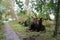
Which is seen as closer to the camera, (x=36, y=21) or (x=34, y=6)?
(x=34, y=6)

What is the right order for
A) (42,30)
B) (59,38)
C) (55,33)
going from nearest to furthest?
(59,38) < (55,33) < (42,30)

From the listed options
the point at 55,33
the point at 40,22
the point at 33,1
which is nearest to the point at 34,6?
the point at 33,1

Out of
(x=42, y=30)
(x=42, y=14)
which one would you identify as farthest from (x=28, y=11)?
(x=42, y=14)

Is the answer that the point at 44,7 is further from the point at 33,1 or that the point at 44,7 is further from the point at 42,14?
the point at 33,1

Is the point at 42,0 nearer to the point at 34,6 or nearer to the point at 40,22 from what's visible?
the point at 34,6

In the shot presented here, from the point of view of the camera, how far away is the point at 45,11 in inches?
379

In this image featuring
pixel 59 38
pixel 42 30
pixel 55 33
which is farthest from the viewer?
pixel 42 30

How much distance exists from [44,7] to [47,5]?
26 centimetres

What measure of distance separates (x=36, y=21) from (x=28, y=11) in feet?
4.07

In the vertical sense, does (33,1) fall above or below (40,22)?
above

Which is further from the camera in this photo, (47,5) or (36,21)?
(36,21)

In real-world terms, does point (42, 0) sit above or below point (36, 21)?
above

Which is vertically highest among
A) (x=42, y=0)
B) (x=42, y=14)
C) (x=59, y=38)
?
(x=42, y=0)

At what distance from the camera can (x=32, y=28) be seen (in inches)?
543
